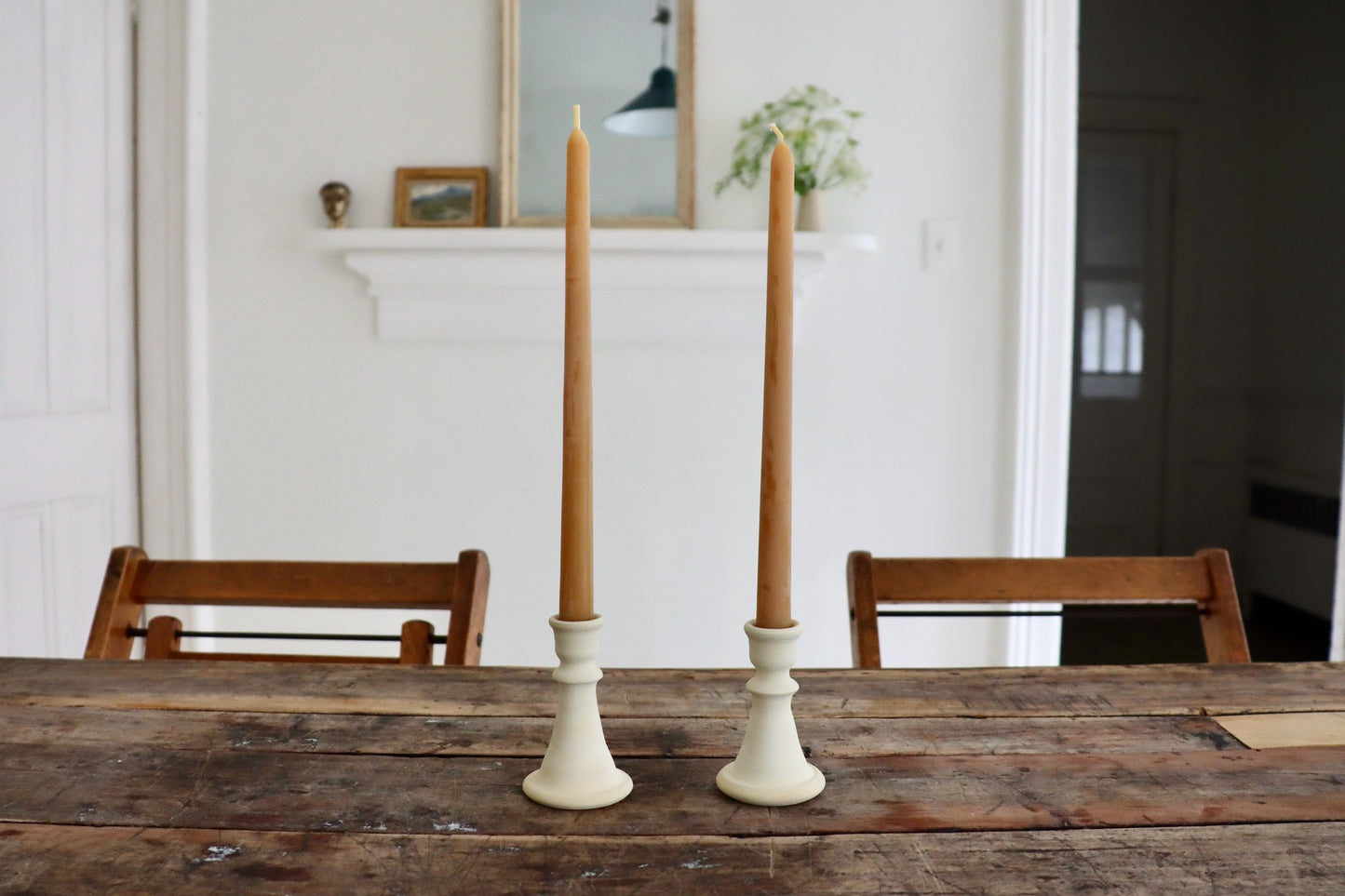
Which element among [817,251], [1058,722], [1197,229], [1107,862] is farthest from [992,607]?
[1197,229]

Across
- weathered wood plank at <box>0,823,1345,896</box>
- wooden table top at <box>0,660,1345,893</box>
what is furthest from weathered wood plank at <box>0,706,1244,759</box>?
weathered wood plank at <box>0,823,1345,896</box>

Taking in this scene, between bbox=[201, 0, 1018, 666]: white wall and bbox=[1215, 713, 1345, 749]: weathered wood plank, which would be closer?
bbox=[1215, 713, 1345, 749]: weathered wood plank

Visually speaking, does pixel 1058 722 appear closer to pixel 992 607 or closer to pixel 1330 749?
pixel 1330 749

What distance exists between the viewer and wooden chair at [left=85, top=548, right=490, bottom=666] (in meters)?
1.06

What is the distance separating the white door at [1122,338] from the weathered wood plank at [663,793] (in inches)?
142

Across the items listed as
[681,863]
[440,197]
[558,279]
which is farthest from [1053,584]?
[440,197]

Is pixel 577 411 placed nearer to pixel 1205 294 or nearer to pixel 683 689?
pixel 683 689

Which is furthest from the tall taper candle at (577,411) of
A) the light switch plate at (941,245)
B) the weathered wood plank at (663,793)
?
the light switch plate at (941,245)

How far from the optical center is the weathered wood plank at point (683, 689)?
81 centimetres

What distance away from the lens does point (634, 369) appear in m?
2.15

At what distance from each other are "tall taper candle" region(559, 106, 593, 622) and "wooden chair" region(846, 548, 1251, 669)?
57 cm

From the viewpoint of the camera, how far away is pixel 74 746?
2.36ft

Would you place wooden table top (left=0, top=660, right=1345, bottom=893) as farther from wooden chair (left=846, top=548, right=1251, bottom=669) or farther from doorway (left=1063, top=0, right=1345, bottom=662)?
doorway (left=1063, top=0, right=1345, bottom=662)

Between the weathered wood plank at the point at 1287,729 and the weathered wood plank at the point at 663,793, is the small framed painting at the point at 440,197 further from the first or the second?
the weathered wood plank at the point at 1287,729
